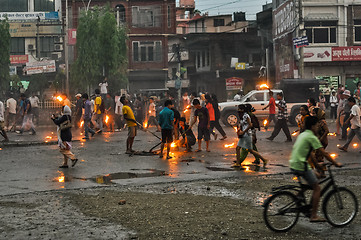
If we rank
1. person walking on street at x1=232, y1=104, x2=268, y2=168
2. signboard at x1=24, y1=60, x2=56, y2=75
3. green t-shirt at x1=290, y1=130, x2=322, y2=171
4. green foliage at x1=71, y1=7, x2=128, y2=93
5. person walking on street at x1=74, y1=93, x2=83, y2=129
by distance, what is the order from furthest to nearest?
green foliage at x1=71, y1=7, x2=128, y2=93 → signboard at x1=24, y1=60, x2=56, y2=75 → person walking on street at x1=74, y1=93, x2=83, y2=129 → person walking on street at x1=232, y1=104, x2=268, y2=168 → green t-shirt at x1=290, y1=130, x2=322, y2=171

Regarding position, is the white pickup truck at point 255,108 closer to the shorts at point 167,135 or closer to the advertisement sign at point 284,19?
the shorts at point 167,135

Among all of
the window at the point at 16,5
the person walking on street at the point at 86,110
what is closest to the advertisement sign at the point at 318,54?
the person walking on street at the point at 86,110

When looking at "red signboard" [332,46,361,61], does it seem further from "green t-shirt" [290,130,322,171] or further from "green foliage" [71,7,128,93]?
"green t-shirt" [290,130,322,171]

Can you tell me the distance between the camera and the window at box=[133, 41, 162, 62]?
60.9 m

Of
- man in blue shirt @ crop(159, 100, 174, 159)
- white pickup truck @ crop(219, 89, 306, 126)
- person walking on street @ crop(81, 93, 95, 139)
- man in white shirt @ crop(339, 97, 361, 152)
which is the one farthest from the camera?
white pickup truck @ crop(219, 89, 306, 126)

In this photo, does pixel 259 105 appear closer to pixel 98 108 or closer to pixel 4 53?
pixel 98 108

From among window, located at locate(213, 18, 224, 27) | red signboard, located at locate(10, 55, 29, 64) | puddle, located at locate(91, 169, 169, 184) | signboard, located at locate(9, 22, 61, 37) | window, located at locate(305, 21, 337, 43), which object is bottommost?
puddle, located at locate(91, 169, 169, 184)

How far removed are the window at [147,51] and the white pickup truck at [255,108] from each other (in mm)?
30785

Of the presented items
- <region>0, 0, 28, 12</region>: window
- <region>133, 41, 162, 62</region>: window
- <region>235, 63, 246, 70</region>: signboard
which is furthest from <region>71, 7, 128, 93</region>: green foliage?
<region>0, 0, 28, 12</region>: window

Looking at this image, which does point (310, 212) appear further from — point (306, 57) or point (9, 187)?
point (306, 57)

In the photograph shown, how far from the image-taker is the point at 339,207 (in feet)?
26.8

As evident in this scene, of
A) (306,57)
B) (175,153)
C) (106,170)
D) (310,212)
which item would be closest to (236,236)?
(310,212)

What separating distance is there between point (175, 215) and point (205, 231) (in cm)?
114

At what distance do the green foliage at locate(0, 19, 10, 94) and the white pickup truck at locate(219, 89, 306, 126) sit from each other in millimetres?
24478
